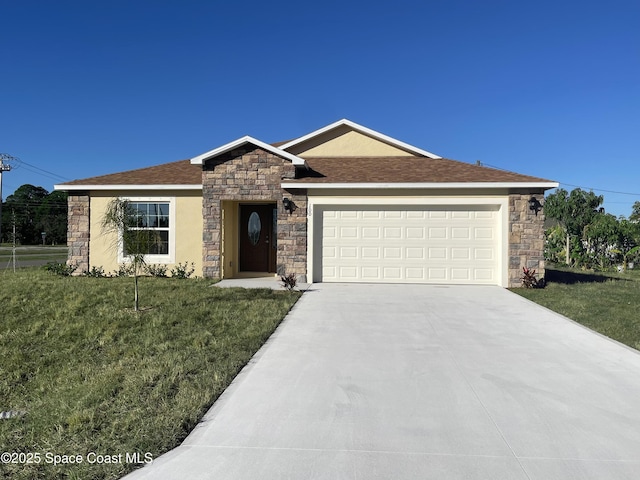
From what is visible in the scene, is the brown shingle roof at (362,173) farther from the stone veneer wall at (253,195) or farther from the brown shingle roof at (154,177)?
the stone veneer wall at (253,195)

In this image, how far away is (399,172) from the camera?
12.3 m

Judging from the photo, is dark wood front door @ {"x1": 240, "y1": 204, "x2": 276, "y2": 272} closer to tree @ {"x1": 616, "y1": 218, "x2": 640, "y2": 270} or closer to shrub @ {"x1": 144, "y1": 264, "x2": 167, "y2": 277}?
shrub @ {"x1": 144, "y1": 264, "x2": 167, "y2": 277}

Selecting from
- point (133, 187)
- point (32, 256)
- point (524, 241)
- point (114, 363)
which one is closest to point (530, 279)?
point (524, 241)

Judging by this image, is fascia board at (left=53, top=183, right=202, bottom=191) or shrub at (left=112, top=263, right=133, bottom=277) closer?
fascia board at (left=53, top=183, right=202, bottom=191)

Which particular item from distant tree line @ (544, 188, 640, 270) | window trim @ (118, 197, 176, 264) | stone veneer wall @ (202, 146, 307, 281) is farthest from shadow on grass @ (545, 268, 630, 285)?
window trim @ (118, 197, 176, 264)

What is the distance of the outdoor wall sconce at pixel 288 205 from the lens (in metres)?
11.4

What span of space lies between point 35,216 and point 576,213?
86.8 meters

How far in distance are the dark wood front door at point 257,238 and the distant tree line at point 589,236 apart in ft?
54.4

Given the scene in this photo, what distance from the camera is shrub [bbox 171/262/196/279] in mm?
11898

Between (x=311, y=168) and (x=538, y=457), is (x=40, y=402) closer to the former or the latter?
(x=538, y=457)

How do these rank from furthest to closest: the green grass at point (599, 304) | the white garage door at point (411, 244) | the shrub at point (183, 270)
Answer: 1. the shrub at point (183, 270)
2. the white garage door at point (411, 244)
3. the green grass at point (599, 304)

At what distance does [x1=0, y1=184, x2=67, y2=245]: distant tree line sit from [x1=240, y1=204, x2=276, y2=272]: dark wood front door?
65.8m

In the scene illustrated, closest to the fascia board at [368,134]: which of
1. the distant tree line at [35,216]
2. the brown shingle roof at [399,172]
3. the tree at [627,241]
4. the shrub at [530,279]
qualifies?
the brown shingle roof at [399,172]

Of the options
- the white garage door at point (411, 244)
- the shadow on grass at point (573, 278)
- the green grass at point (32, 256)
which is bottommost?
the green grass at point (32, 256)
